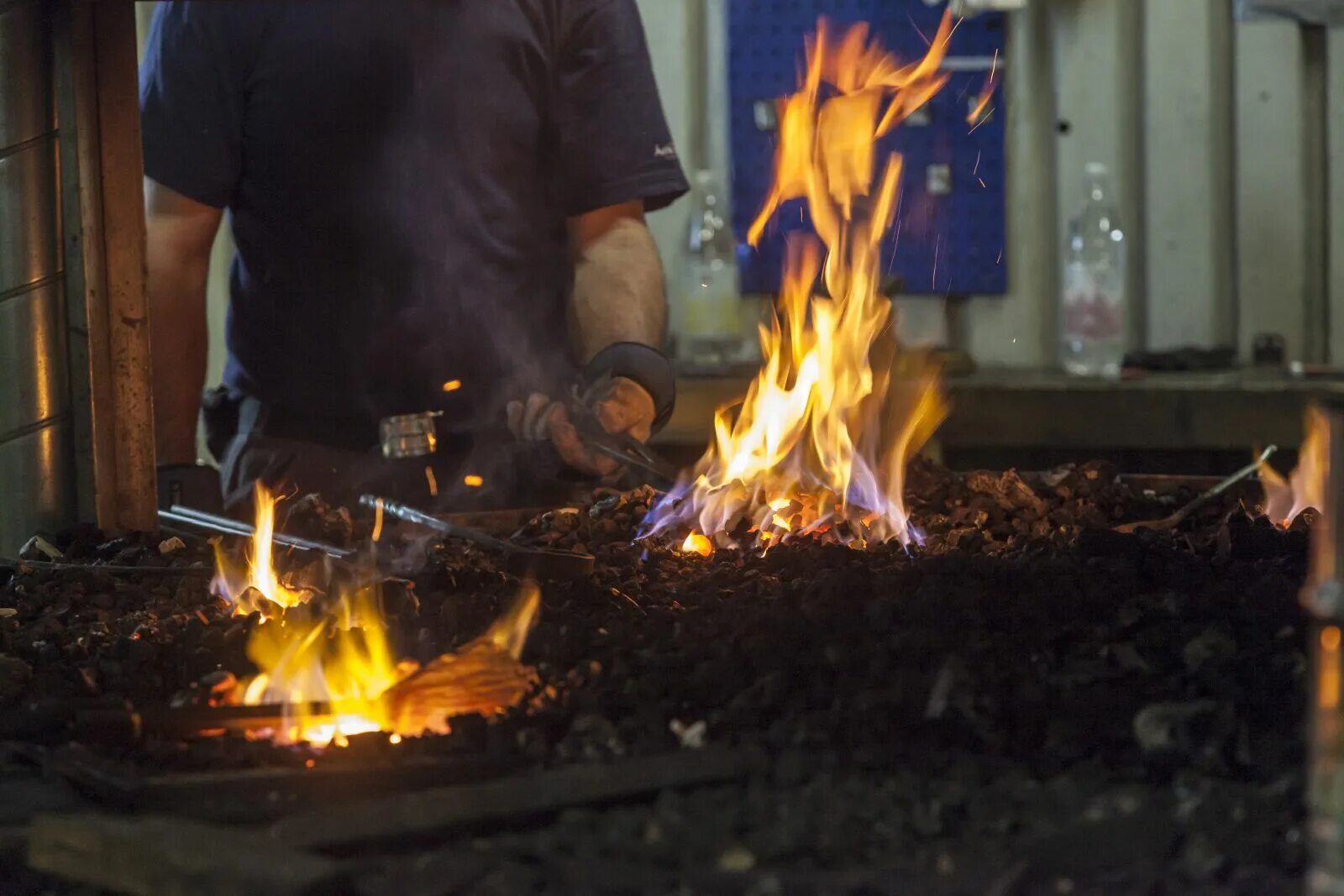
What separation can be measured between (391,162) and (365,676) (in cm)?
219

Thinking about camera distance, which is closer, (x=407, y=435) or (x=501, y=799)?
(x=501, y=799)

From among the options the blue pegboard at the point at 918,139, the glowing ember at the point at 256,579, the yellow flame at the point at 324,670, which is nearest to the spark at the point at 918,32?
the blue pegboard at the point at 918,139

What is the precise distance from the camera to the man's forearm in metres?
4.03

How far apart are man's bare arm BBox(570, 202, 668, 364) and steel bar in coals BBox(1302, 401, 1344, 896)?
2.79m

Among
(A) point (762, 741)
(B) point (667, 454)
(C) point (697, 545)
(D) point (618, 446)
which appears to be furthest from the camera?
(B) point (667, 454)

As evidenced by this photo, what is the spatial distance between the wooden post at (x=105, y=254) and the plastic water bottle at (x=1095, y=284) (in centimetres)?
335

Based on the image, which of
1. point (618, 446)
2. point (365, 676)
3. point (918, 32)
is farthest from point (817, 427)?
point (918, 32)

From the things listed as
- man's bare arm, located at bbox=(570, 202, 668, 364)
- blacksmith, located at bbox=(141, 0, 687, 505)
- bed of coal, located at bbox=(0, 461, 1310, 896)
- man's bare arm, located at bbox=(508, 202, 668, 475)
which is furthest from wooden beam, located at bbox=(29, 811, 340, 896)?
man's bare arm, located at bbox=(570, 202, 668, 364)

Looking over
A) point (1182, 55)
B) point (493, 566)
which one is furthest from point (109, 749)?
point (1182, 55)

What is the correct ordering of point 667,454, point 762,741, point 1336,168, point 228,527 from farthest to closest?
point 667,454 < point 1336,168 < point 228,527 < point 762,741

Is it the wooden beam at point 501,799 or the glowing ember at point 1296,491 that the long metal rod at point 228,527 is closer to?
the wooden beam at point 501,799

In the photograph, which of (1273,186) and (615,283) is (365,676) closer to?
(615,283)

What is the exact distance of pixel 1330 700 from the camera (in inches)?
48.1

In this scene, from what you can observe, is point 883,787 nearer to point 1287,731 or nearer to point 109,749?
point 1287,731
